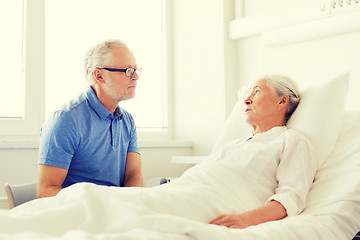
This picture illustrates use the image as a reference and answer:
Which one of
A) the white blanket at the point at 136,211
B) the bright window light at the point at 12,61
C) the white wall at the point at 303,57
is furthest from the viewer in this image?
the bright window light at the point at 12,61

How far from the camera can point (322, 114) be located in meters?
1.79

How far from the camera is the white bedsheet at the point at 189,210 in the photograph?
44.8 inches

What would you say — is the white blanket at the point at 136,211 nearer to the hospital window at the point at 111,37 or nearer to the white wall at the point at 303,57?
the white wall at the point at 303,57

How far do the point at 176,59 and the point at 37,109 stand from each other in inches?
48.5

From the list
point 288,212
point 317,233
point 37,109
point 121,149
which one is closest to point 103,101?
point 121,149

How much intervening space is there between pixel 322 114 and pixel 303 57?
106 centimetres

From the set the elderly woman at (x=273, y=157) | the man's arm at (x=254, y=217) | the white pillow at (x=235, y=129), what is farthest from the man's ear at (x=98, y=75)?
the man's arm at (x=254, y=217)

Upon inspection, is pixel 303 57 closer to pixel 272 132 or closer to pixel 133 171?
pixel 272 132

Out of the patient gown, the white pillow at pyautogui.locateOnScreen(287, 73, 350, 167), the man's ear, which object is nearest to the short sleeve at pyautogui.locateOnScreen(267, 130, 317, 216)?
the patient gown

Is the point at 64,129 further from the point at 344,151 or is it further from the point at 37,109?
the point at 344,151

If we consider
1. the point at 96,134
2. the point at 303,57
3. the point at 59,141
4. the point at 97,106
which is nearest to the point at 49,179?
the point at 59,141

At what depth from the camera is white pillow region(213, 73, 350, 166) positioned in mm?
1736

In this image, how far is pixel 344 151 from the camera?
67.2 inches

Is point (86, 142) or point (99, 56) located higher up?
point (99, 56)
